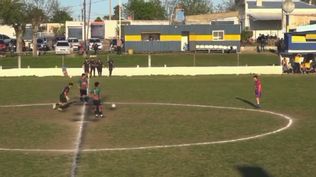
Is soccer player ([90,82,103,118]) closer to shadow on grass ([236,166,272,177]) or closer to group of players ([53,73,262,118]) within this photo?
group of players ([53,73,262,118])

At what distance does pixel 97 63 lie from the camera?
51688mm

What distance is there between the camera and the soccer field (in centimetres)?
1532

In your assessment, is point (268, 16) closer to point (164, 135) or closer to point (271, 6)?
point (271, 6)

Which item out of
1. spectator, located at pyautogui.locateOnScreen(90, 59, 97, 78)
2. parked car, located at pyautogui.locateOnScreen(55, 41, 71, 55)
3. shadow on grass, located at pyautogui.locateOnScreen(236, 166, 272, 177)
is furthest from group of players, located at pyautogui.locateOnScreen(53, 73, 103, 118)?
parked car, located at pyautogui.locateOnScreen(55, 41, 71, 55)

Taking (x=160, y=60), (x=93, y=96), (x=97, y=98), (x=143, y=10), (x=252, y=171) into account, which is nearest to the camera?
(x=252, y=171)

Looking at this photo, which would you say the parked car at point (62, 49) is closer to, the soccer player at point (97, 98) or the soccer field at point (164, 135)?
the soccer field at point (164, 135)

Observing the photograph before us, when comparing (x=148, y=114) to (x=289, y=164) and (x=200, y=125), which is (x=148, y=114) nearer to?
(x=200, y=125)

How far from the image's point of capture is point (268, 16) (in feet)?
326

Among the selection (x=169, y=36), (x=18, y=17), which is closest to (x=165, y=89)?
(x=169, y=36)

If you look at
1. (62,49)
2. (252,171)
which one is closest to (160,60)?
(62,49)

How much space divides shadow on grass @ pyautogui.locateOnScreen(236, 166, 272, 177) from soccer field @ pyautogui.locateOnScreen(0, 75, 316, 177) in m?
0.03

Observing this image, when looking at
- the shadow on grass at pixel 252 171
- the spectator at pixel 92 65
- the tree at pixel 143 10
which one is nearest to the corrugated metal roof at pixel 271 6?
the tree at pixel 143 10

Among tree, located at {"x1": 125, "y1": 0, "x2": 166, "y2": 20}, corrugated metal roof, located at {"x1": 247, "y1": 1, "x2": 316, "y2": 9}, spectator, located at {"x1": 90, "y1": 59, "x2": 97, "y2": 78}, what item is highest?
tree, located at {"x1": 125, "y1": 0, "x2": 166, "y2": 20}

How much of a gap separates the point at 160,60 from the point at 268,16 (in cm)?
3991
